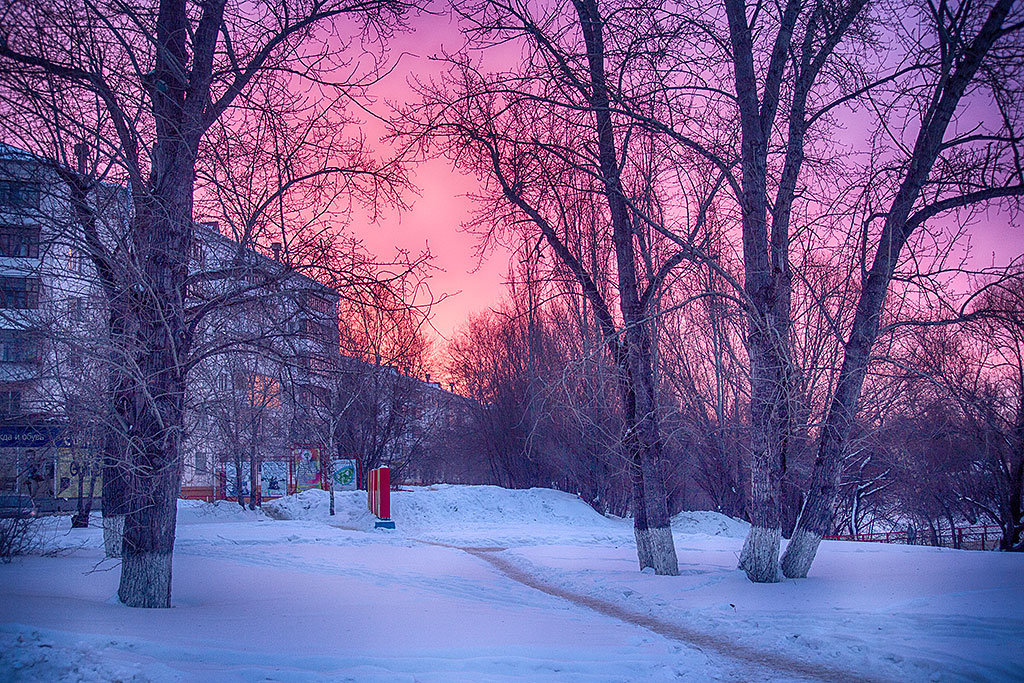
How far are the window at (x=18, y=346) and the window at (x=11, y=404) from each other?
79 cm

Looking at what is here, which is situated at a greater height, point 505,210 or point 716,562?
point 505,210

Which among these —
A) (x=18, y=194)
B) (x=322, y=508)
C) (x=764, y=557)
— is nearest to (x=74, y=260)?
(x=18, y=194)

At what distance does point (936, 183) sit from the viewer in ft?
31.4

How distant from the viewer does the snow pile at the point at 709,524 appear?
84.8ft

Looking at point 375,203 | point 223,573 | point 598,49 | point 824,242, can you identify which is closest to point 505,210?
point 598,49

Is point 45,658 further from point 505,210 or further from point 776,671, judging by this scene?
point 505,210

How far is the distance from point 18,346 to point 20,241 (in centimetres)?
252

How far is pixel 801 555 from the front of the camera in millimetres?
10789

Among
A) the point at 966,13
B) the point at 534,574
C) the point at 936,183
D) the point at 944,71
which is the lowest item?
the point at 534,574

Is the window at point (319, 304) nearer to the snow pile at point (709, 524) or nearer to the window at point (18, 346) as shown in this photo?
the window at point (18, 346)

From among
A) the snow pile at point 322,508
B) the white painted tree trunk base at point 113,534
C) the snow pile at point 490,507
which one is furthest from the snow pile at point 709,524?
the white painted tree trunk base at point 113,534

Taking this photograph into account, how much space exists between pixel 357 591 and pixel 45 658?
5020mm

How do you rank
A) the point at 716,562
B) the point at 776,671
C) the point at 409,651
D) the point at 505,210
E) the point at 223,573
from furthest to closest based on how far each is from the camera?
the point at 716,562 → the point at 505,210 → the point at 223,573 → the point at 776,671 → the point at 409,651

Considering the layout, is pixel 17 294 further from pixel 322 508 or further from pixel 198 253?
pixel 322 508
